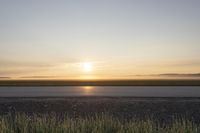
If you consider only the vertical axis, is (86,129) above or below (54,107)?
above

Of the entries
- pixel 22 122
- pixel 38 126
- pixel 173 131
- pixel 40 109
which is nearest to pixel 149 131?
pixel 173 131

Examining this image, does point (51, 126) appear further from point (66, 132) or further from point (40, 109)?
point (40, 109)

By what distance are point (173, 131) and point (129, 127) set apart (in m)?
1.48

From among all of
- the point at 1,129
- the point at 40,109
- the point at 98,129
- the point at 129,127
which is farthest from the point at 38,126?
the point at 40,109

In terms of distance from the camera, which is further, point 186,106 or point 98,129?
point 186,106

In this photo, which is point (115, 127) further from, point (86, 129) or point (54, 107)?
point (54, 107)

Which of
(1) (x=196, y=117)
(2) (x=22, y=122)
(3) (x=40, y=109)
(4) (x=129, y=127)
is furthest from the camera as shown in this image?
(3) (x=40, y=109)

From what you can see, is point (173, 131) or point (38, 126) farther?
point (38, 126)

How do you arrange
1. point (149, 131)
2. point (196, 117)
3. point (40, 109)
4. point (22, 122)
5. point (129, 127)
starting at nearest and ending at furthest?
point (149, 131) → point (129, 127) → point (22, 122) → point (196, 117) → point (40, 109)

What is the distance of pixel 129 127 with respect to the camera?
1241 centimetres

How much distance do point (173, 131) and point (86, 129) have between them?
9.31 ft

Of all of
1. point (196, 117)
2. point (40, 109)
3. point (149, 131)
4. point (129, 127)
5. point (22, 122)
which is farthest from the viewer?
point (40, 109)

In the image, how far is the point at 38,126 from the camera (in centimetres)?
1252

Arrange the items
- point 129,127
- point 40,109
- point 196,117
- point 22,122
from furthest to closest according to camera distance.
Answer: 1. point 40,109
2. point 196,117
3. point 22,122
4. point 129,127
